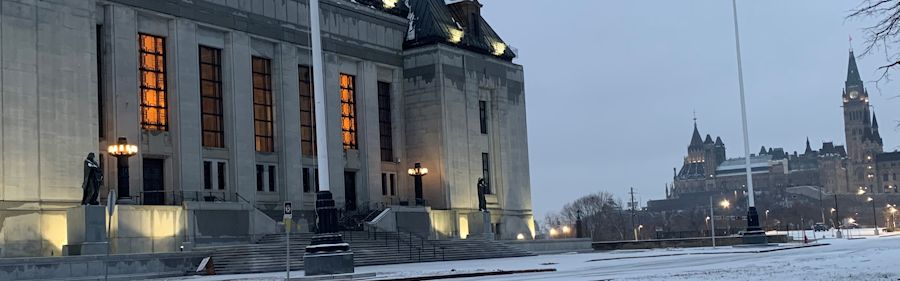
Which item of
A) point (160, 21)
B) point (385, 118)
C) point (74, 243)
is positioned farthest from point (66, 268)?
point (385, 118)

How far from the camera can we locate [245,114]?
62000 millimetres

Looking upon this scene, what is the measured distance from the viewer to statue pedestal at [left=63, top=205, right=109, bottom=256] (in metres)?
44.1

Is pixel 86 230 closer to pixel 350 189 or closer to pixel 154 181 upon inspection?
pixel 154 181

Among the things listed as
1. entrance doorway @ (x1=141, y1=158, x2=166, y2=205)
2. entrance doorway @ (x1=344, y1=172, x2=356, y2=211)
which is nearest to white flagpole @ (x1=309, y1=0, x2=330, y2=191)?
entrance doorway @ (x1=141, y1=158, x2=166, y2=205)

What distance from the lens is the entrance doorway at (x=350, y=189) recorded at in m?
70.4

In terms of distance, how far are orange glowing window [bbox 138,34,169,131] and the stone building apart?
0.25 feet

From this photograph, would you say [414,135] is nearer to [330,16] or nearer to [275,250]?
[330,16]

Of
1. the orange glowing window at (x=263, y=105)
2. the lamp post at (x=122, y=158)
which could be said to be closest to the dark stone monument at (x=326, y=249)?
the lamp post at (x=122, y=158)

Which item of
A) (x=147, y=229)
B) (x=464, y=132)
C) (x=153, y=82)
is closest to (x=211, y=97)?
(x=153, y=82)

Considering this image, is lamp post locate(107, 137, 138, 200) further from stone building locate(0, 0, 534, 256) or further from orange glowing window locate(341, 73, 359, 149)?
orange glowing window locate(341, 73, 359, 149)

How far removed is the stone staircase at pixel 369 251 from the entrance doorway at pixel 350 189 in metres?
7.41

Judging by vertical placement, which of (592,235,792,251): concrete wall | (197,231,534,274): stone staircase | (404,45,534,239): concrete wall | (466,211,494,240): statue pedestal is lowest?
(592,235,792,251): concrete wall

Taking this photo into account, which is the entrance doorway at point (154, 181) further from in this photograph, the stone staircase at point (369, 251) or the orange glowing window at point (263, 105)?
the orange glowing window at point (263, 105)

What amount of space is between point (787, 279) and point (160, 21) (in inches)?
1611
